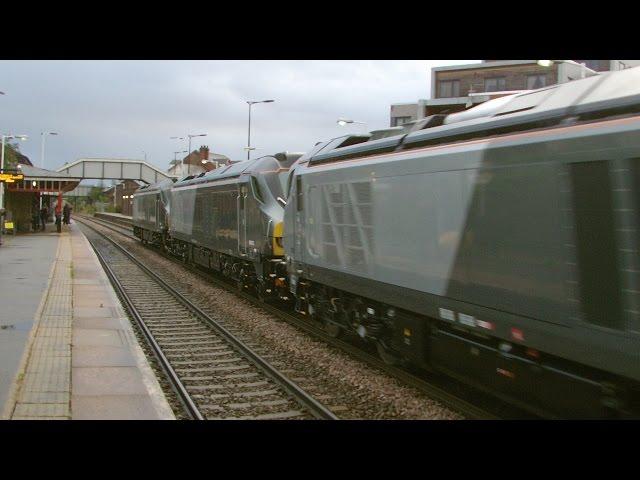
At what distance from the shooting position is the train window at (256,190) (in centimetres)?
1479

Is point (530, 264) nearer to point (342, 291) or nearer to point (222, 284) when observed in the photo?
point (342, 291)

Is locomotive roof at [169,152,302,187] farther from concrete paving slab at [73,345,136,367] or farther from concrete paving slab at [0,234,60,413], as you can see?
concrete paving slab at [73,345,136,367]

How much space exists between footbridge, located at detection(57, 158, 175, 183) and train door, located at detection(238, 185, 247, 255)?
1942 inches

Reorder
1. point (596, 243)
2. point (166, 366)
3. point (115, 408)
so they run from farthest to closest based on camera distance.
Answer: point (166, 366)
point (115, 408)
point (596, 243)

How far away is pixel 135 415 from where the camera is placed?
22.7 feet

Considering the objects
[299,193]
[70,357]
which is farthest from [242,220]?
[70,357]

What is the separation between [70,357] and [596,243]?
7.59 m

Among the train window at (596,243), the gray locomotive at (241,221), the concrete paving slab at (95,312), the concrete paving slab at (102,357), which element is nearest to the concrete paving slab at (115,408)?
the concrete paving slab at (102,357)

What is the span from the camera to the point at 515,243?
5.64 metres

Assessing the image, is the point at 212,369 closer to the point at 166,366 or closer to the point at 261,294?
the point at 166,366

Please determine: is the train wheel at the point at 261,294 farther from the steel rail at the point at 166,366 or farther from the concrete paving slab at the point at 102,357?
the concrete paving slab at the point at 102,357

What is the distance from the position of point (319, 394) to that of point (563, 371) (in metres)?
3.36

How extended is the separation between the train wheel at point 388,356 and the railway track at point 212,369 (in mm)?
1433

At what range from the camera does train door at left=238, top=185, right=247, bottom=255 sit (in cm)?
1555
